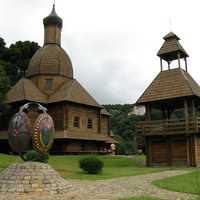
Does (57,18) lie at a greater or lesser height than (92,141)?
greater

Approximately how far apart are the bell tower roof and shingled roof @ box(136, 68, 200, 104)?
62.9 inches

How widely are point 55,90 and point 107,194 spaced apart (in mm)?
27535

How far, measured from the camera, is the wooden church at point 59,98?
1419 inches

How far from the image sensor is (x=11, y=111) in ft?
121

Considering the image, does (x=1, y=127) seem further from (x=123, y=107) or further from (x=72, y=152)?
(x=123, y=107)

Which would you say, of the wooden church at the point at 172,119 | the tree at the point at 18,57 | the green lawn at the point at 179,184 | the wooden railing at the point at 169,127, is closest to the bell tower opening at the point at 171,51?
the wooden church at the point at 172,119

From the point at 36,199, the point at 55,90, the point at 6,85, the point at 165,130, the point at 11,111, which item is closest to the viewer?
the point at 36,199

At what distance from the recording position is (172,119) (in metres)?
29.9

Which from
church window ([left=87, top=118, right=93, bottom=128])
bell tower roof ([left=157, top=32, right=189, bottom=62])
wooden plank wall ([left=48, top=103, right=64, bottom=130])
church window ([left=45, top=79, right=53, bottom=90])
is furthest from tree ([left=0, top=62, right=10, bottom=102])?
bell tower roof ([left=157, top=32, right=189, bottom=62])

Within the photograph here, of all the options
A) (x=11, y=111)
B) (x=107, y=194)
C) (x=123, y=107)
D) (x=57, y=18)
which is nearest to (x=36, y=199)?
(x=107, y=194)

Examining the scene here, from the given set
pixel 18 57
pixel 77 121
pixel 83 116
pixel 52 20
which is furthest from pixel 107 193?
pixel 18 57

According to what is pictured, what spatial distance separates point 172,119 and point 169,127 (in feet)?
5.03

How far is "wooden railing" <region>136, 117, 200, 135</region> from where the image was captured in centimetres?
2738

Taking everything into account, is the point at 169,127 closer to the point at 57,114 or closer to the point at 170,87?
the point at 170,87
